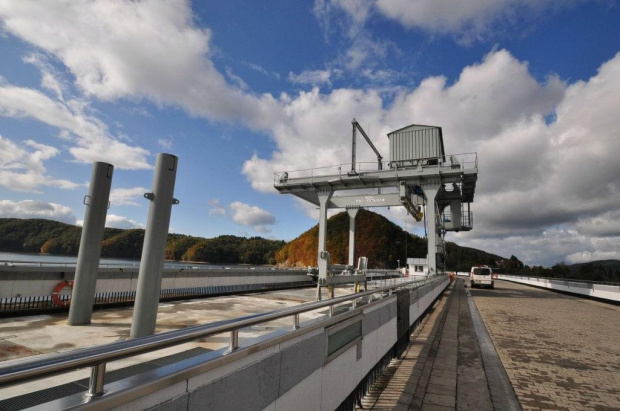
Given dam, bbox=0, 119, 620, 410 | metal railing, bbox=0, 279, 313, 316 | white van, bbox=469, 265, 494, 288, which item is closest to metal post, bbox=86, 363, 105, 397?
dam, bbox=0, 119, 620, 410

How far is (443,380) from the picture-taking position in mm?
5855

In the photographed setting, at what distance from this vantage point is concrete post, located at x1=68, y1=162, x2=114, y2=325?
640 cm

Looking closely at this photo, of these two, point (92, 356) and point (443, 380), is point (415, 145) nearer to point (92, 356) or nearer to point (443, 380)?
point (443, 380)

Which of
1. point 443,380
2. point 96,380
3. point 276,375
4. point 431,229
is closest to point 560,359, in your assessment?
point 443,380

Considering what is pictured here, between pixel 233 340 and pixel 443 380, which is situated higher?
pixel 233 340

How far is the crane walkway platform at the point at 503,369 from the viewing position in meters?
5.00

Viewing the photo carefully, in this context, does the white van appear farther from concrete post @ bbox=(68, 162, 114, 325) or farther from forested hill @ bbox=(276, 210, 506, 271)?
forested hill @ bbox=(276, 210, 506, 271)

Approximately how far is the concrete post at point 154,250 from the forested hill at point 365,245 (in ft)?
411

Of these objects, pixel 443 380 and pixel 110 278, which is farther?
pixel 110 278

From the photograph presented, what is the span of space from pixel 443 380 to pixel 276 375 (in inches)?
172

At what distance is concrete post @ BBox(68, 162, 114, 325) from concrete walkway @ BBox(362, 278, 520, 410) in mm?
5634

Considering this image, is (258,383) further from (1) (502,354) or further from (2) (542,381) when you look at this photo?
(1) (502,354)

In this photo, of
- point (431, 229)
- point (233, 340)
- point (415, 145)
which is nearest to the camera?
point (233, 340)

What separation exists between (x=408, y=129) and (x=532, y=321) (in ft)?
49.1
